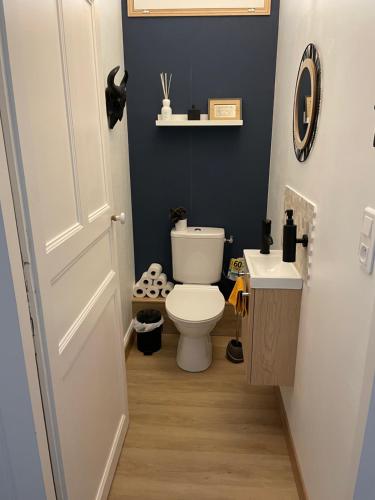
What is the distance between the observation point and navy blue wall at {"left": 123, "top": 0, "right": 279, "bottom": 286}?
2324 millimetres

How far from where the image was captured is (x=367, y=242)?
2.89ft

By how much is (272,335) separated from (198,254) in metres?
1.03

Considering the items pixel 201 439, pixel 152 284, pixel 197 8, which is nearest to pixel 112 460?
pixel 201 439

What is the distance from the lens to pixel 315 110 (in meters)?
1.37

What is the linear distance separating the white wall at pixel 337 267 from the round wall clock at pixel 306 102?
0.18 feet

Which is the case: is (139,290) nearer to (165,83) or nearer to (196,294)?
(196,294)

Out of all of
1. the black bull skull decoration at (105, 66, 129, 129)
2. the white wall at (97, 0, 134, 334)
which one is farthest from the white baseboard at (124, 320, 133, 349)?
the black bull skull decoration at (105, 66, 129, 129)

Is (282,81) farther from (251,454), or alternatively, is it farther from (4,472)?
(4,472)

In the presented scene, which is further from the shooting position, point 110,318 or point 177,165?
point 177,165

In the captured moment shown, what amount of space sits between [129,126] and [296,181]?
1358mm

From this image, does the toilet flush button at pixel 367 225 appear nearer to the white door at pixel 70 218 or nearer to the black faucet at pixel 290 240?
the black faucet at pixel 290 240

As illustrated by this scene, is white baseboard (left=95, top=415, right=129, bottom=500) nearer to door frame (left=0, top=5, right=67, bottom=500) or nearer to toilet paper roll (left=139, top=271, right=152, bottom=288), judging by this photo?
door frame (left=0, top=5, right=67, bottom=500)

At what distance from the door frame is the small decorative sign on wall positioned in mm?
1925

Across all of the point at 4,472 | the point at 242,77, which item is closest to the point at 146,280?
the point at 242,77
